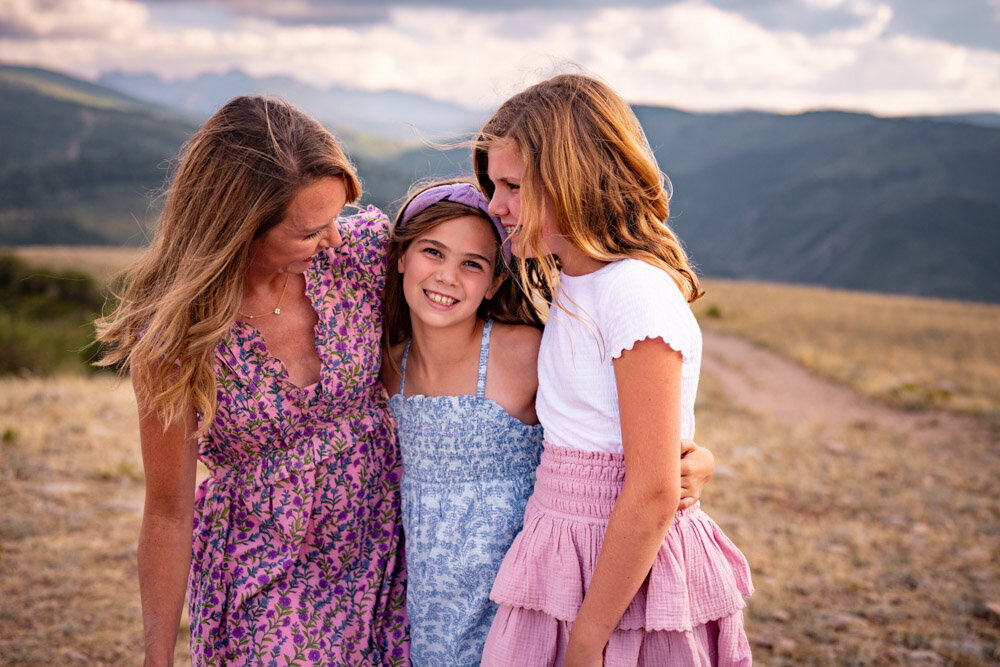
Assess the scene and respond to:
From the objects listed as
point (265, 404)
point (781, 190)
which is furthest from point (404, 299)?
point (781, 190)

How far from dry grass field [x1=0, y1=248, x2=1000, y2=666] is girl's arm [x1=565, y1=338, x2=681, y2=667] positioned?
1491 millimetres

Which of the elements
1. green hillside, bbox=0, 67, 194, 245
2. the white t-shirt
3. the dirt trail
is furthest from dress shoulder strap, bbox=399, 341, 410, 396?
green hillside, bbox=0, 67, 194, 245

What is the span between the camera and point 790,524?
5.44m

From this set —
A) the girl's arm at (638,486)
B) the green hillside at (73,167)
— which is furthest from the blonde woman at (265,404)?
the green hillside at (73,167)

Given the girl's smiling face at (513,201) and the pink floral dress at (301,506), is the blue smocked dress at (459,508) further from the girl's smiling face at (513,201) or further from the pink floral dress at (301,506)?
the girl's smiling face at (513,201)

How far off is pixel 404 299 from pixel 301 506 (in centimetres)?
78

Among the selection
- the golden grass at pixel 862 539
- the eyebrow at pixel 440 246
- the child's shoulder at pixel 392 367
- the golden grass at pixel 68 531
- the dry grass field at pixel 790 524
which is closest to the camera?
the eyebrow at pixel 440 246

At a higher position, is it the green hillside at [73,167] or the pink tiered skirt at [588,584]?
the green hillside at [73,167]

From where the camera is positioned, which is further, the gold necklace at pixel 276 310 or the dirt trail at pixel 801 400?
the dirt trail at pixel 801 400

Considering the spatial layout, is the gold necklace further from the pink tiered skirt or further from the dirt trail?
the dirt trail

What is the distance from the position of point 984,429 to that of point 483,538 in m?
9.38

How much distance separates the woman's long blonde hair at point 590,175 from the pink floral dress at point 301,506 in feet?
2.39

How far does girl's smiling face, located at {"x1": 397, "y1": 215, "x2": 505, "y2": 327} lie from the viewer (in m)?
2.30

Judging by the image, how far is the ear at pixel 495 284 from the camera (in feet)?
8.09
